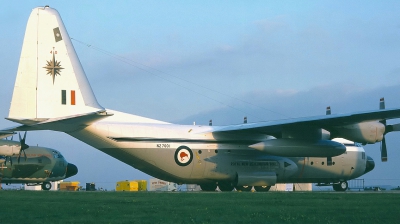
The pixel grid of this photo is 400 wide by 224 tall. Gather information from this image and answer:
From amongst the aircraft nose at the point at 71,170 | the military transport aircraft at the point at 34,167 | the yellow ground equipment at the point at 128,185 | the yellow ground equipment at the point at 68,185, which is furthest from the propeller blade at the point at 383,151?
the yellow ground equipment at the point at 68,185

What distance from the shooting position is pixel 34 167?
38938 millimetres

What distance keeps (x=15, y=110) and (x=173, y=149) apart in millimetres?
7630

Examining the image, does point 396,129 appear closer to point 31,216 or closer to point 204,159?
point 204,159

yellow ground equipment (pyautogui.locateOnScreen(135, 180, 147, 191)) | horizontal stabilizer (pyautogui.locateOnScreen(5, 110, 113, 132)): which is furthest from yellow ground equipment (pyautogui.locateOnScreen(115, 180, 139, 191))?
horizontal stabilizer (pyautogui.locateOnScreen(5, 110, 113, 132))

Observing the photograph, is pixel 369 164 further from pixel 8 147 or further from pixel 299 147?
pixel 8 147

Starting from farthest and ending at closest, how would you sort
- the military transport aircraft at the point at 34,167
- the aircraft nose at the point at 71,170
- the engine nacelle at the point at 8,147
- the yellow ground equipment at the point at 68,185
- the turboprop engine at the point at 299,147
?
the yellow ground equipment at the point at 68,185 < the aircraft nose at the point at 71,170 < the military transport aircraft at the point at 34,167 < the engine nacelle at the point at 8,147 < the turboprop engine at the point at 299,147

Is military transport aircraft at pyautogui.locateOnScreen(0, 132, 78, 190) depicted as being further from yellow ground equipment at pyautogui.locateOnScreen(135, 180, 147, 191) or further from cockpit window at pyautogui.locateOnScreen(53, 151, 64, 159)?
yellow ground equipment at pyautogui.locateOnScreen(135, 180, 147, 191)

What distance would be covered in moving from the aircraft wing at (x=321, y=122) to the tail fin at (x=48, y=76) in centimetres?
725

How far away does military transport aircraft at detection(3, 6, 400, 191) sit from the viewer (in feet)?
78.3

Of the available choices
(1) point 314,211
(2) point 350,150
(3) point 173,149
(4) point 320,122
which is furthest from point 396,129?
(1) point 314,211

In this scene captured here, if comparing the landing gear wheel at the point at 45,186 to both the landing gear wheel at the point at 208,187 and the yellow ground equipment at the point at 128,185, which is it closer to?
the yellow ground equipment at the point at 128,185

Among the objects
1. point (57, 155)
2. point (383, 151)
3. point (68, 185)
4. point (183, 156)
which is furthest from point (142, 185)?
point (383, 151)

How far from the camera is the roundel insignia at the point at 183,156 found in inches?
1063

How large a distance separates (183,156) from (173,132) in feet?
4.15
